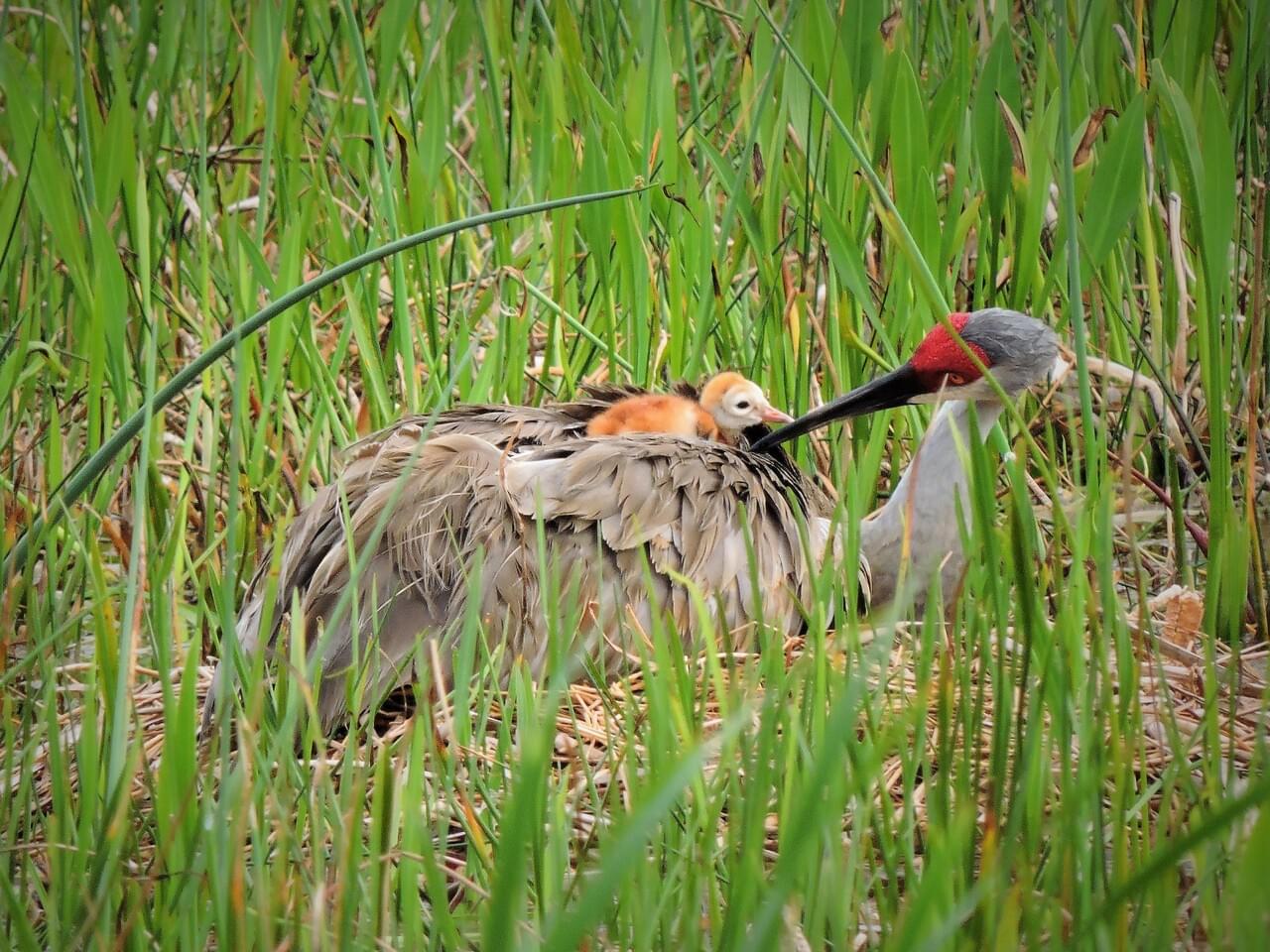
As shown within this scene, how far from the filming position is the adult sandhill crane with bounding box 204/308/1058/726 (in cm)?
273

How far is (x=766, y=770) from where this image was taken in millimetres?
1421

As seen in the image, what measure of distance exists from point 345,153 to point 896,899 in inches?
122

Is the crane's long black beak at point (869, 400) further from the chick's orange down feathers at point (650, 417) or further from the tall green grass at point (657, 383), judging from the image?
the chick's orange down feathers at point (650, 417)

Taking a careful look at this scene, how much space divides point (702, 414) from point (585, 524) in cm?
53

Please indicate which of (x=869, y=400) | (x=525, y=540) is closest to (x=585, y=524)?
(x=525, y=540)

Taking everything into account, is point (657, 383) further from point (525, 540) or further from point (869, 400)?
point (525, 540)

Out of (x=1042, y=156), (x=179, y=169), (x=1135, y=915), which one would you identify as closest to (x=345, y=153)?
(x=179, y=169)

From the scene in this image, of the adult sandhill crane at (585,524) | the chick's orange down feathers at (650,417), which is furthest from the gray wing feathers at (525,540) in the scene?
the chick's orange down feathers at (650,417)

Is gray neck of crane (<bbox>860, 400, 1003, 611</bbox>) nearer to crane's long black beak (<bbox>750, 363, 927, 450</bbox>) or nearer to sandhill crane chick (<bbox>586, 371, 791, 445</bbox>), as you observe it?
crane's long black beak (<bbox>750, 363, 927, 450</bbox>)

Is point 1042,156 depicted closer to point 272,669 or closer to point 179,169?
point 272,669

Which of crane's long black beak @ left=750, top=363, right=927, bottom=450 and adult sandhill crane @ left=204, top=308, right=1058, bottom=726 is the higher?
crane's long black beak @ left=750, top=363, right=927, bottom=450

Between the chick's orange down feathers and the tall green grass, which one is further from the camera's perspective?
the chick's orange down feathers

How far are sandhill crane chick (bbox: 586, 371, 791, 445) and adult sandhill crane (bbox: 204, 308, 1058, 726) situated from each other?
101 millimetres

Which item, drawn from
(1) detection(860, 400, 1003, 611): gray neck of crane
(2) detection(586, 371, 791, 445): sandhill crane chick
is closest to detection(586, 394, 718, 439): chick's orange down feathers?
(2) detection(586, 371, 791, 445): sandhill crane chick
